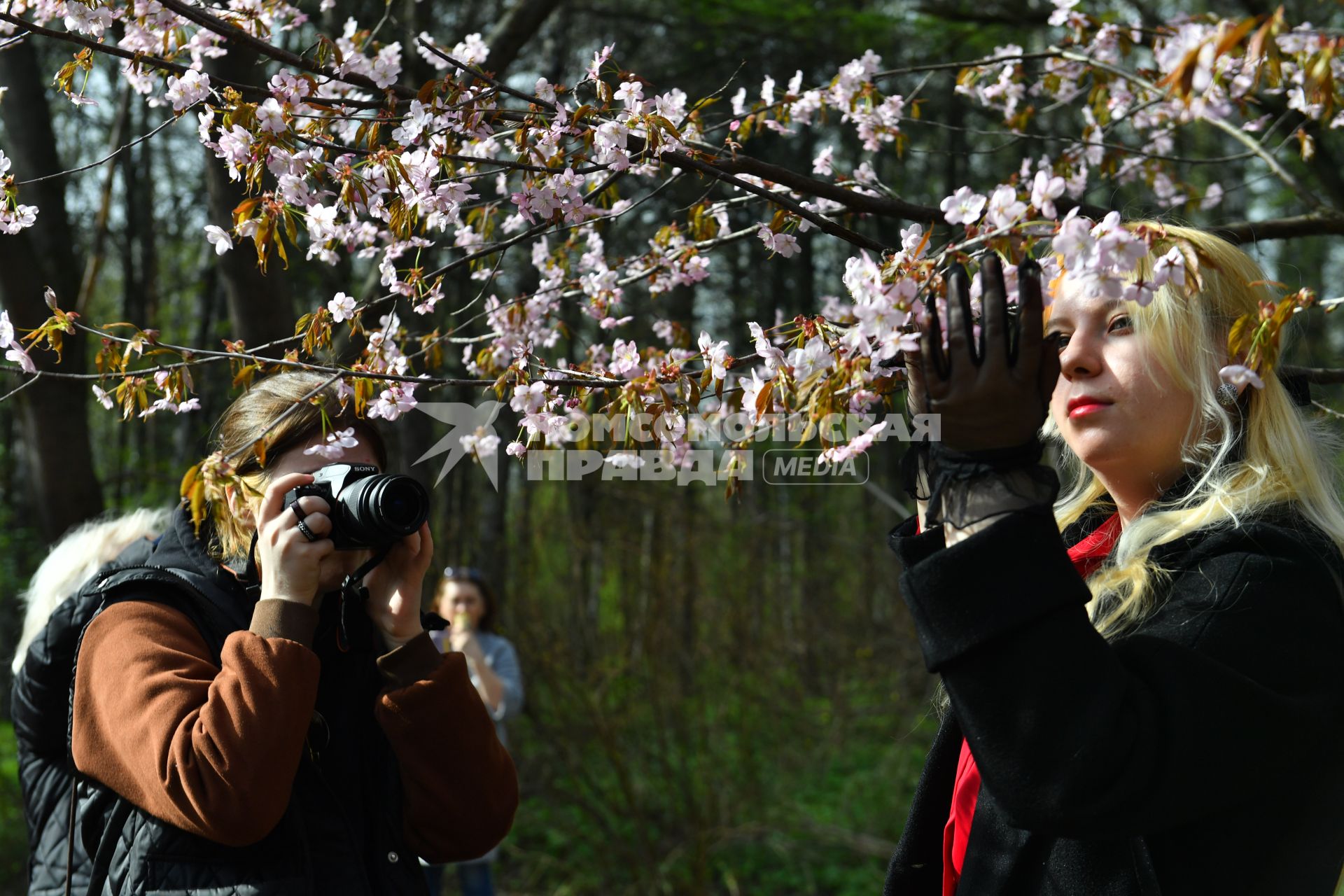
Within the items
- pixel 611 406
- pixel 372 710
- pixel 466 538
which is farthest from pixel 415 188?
pixel 466 538

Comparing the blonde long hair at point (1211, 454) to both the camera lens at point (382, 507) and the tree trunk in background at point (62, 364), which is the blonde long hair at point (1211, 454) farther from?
the tree trunk in background at point (62, 364)

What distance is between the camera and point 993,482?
109 centimetres

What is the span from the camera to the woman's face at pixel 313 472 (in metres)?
1.71

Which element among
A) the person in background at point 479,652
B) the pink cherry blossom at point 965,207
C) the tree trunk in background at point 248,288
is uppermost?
the tree trunk in background at point 248,288

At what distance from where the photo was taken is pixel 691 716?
5.63 m

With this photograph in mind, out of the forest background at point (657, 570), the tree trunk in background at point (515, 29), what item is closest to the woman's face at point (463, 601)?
the forest background at point (657, 570)

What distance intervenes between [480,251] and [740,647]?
14.2ft

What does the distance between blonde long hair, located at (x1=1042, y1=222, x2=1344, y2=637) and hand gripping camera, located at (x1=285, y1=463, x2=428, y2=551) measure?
96cm

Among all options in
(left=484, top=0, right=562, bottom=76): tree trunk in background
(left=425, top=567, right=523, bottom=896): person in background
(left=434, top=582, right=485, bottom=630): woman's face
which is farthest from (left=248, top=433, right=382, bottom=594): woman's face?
Answer: (left=434, top=582, right=485, bottom=630): woman's face

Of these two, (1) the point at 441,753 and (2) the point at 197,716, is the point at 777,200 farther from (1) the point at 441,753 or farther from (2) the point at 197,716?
(2) the point at 197,716

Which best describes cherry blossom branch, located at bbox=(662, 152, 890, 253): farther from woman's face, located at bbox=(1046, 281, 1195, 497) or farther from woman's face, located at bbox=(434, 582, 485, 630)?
woman's face, located at bbox=(434, 582, 485, 630)

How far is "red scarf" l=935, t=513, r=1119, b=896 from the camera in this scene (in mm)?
1368

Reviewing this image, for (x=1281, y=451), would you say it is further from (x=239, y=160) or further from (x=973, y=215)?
(x=239, y=160)

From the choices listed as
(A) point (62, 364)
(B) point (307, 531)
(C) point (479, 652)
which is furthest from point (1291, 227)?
(A) point (62, 364)
